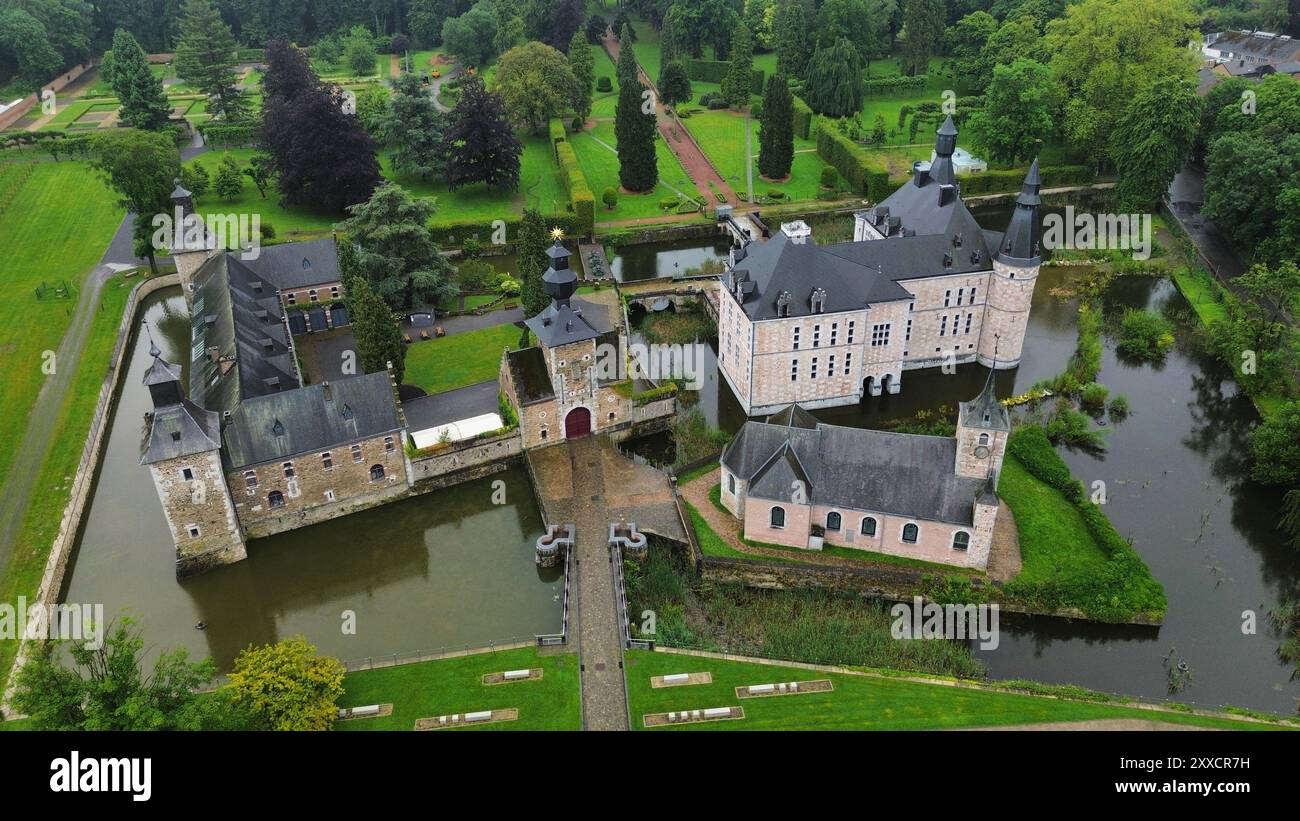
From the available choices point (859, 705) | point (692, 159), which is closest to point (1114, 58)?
point (692, 159)

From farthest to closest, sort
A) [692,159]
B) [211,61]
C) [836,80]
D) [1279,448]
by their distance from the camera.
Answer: [211,61], [836,80], [692,159], [1279,448]

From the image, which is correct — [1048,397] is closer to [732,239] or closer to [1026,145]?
[732,239]

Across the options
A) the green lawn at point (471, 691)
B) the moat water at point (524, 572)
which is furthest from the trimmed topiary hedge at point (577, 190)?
the green lawn at point (471, 691)

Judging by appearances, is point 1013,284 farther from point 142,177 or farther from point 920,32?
point 920,32

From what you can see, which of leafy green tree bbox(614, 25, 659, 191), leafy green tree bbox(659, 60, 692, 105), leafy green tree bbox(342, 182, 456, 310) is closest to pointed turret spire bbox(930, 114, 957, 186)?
leafy green tree bbox(614, 25, 659, 191)

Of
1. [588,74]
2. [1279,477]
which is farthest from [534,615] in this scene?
[588,74]

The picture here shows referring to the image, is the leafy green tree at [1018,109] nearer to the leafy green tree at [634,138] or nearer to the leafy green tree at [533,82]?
the leafy green tree at [634,138]

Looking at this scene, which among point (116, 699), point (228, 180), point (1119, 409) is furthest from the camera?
point (228, 180)
